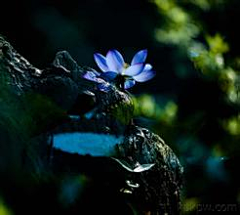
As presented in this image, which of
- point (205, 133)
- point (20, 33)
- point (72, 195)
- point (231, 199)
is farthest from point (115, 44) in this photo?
point (72, 195)

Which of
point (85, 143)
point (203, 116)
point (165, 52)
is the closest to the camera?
point (85, 143)

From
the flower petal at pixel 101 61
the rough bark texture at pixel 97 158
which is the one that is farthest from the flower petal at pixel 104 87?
the flower petal at pixel 101 61

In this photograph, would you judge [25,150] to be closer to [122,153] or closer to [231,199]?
[122,153]

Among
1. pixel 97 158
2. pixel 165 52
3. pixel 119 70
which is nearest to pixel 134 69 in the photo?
pixel 119 70

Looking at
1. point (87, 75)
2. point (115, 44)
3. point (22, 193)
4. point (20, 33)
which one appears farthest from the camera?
point (115, 44)

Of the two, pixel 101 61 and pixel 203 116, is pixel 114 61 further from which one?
pixel 203 116
